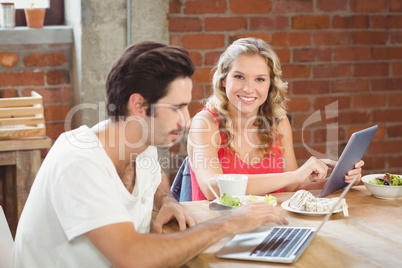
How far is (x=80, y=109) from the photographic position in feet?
10.0

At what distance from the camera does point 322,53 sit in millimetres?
3459

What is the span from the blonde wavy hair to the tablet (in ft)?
1.47

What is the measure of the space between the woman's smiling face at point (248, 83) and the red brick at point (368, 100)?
1250 millimetres

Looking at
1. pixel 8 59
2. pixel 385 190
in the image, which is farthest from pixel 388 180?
pixel 8 59

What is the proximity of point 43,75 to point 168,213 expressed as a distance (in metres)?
1.56

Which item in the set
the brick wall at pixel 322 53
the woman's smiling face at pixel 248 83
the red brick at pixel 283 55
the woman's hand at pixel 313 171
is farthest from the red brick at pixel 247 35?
the woman's hand at pixel 313 171

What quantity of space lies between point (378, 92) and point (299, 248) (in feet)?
7.55

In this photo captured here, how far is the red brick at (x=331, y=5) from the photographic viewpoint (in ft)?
11.2

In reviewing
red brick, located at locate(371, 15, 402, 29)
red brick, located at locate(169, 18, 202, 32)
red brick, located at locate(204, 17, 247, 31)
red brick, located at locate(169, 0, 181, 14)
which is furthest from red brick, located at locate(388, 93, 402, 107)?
red brick, located at locate(169, 0, 181, 14)

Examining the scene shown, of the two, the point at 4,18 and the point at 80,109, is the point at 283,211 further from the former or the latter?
the point at 4,18

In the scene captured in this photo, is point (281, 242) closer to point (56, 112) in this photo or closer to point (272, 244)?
point (272, 244)

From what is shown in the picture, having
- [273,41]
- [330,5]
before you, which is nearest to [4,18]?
[273,41]

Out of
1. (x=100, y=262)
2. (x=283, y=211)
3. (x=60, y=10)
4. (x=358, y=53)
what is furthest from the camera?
(x=358, y=53)

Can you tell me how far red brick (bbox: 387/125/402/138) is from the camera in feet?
12.0
